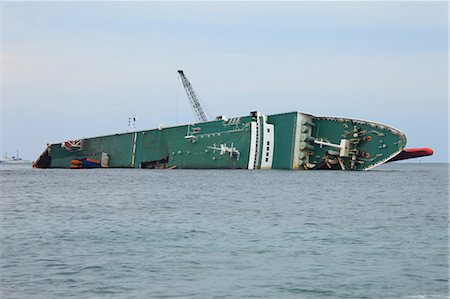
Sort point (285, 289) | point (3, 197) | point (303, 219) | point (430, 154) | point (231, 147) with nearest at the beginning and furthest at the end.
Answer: point (285, 289), point (303, 219), point (3, 197), point (231, 147), point (430, 154)

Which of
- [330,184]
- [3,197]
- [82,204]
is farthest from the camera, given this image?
[330,184]

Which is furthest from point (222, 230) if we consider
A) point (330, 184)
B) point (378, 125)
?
point (378, 125)

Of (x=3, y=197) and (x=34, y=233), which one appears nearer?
(x=34, y=233)

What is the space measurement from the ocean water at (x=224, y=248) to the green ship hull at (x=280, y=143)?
3554cm

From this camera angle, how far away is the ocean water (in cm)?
1791

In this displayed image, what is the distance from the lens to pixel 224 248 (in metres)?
23.8

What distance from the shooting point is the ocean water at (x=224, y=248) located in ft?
58.7

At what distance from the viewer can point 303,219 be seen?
32312 millimetres

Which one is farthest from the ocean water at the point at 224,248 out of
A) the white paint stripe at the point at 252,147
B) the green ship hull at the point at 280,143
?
the white paint stripe at the point at 252,147

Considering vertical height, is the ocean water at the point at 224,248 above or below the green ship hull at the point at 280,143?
below

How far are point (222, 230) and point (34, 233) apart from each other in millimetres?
8032

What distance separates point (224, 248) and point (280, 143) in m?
60.3

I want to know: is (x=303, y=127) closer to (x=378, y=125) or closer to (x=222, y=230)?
(x=378, y=125)

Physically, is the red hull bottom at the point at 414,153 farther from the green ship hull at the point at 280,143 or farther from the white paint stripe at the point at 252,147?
the white paint stripe at the point at 252,147
